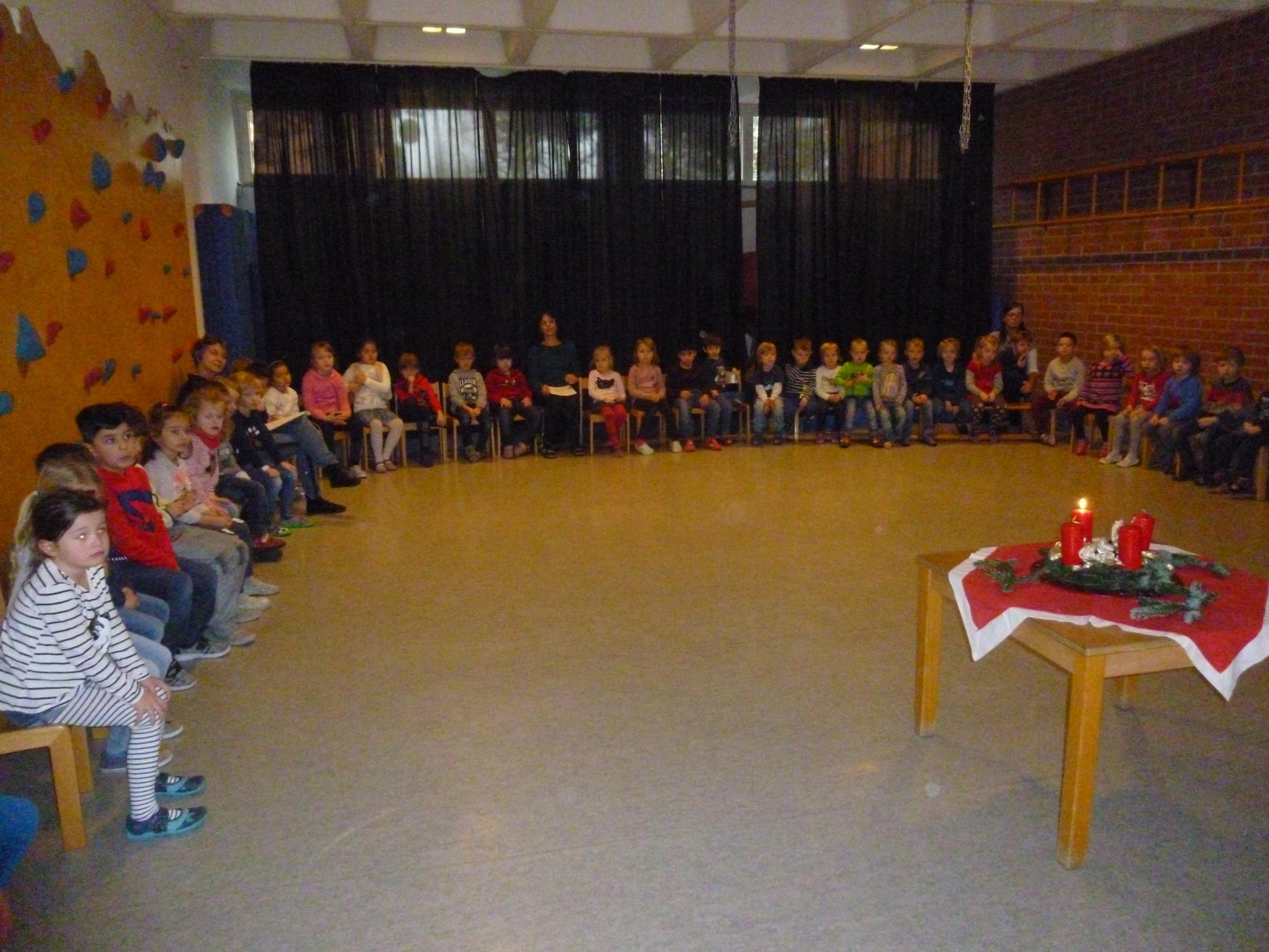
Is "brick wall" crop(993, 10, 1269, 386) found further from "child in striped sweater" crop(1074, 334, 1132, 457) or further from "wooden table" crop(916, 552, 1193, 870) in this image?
"wooden table" crop(916, 552, 1193, 870)

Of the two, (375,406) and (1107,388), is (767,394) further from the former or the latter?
(375,406)

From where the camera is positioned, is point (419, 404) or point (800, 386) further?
point (800, 386)

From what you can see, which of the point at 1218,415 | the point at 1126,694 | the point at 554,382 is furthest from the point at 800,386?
the point at 1126,694

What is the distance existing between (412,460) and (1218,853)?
6374 millimetres

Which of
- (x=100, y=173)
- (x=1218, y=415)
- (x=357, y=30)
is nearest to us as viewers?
(x=100, y=173)

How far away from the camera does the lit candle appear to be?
8.97 feet

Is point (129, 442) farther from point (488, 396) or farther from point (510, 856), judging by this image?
point (488, 396)

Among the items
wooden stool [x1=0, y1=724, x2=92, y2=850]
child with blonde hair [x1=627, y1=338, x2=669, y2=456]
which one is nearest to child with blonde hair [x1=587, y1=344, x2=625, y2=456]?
child with blonde hair [x1=627, y1=338, x2=669, y2=456]

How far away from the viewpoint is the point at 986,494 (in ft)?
20.8

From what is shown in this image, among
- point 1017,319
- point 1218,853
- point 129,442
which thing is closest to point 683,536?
point 129,442

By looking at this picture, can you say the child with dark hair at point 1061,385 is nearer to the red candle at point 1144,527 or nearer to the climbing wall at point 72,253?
the red candle at point 1144,527

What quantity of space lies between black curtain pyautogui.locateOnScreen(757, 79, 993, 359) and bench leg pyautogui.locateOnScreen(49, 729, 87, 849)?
7337 mm

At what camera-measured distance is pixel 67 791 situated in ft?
8.20

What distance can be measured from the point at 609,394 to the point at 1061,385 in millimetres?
3718
